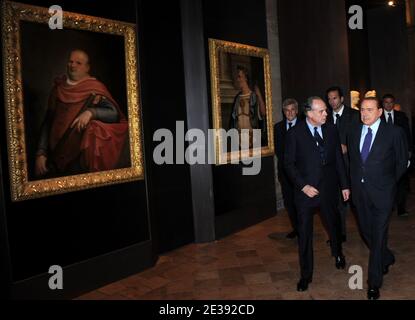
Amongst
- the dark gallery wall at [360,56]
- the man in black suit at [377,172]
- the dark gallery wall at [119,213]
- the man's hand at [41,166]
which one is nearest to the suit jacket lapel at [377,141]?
the man in black suit at [377,172]

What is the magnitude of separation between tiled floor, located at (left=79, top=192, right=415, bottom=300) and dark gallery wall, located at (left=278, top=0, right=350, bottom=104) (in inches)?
113

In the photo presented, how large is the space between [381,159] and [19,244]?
9.84ft

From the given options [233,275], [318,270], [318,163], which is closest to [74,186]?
[233,275]

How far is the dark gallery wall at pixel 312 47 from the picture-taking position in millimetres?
7422

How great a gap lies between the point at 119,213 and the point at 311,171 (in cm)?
196

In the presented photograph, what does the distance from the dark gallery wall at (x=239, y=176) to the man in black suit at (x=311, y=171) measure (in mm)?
2029

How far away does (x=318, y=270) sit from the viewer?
14.1 feet

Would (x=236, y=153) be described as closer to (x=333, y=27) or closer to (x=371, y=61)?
(x=333, y=27)

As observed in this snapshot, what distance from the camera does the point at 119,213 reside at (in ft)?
14.3

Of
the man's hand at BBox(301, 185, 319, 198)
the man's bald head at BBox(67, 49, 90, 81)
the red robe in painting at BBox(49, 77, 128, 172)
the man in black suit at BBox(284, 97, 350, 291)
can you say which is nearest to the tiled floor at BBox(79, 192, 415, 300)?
the man in black suit at BBox(284, 97, 350, 291)

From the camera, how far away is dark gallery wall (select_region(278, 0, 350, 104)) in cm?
742

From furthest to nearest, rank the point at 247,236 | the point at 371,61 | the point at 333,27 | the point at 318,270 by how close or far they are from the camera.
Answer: the point at 371,61 → the point at 333,27 → the point at 247,236 → the point at 318,270

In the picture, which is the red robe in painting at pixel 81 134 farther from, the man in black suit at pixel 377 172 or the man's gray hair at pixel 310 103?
the man in black suit at pixel 377 172

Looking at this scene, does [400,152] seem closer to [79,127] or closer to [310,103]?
[310,103]
